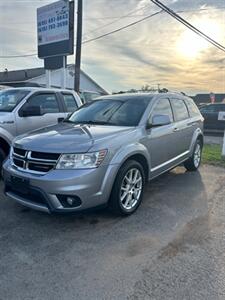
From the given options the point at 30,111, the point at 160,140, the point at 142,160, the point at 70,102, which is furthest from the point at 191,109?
the point at 30,111

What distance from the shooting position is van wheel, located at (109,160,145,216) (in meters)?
4.27

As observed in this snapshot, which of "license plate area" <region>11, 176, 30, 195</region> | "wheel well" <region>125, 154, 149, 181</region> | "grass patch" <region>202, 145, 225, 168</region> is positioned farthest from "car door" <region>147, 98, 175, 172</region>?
"grass patch" <region>202, 145, 225, 168</region>

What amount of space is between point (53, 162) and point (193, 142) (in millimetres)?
3890

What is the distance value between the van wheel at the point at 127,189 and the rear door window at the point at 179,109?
1.91 m

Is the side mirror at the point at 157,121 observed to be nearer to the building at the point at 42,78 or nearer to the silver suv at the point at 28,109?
the silver suv at the point at 28,109

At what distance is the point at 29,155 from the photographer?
4.18 metres

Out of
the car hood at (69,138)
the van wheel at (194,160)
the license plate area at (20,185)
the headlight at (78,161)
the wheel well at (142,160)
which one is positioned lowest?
the van wheel at (194,160)

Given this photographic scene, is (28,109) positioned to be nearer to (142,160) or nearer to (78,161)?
(142,160)

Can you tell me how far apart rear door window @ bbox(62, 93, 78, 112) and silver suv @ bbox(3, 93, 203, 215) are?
1.71 m

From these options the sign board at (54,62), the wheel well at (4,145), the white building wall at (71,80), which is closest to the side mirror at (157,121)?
the wheel well at (4,145)

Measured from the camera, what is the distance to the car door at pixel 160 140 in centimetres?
510

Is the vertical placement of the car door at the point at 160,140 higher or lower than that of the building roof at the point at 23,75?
lower

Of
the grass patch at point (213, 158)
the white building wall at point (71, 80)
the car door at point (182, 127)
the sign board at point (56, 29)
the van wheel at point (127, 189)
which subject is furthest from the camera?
the white building wall at point (71, 80)

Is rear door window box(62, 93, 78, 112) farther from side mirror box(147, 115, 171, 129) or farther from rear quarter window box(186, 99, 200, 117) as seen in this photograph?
side mirror box(147, 115, 171, 129)
